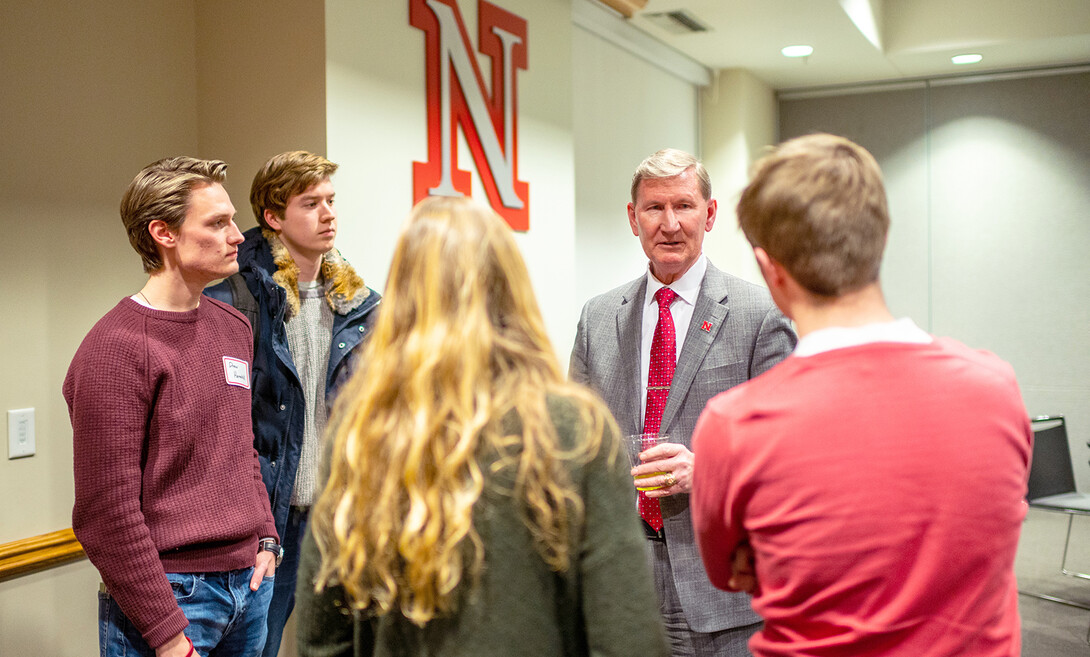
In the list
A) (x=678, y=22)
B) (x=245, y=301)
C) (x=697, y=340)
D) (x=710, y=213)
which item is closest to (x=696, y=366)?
(x=697, y=340)

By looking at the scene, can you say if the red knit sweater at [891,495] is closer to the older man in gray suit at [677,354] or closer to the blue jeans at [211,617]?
the older man in gray suit at [677,354]

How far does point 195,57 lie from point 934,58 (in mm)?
4918

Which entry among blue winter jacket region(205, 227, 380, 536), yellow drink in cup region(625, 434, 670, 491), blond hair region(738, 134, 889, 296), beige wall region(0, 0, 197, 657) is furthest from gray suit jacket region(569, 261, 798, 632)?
beige wall region(0, 0, 197, 657)

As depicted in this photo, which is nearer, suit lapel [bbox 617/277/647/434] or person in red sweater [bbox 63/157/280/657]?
person in red sweater [bbox 63/157/280/657]

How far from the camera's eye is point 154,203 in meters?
1.83

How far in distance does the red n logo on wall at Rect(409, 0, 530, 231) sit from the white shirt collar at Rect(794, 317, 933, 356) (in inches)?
87.9

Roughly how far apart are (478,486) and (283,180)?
1633 mm

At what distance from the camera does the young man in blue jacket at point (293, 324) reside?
2.24 meters

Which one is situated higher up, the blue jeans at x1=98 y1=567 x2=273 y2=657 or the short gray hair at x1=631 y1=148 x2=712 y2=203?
the short gray hair at x1=631 y1=148 x2=712 y2=203

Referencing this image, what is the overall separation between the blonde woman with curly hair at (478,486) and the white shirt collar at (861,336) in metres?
0.25

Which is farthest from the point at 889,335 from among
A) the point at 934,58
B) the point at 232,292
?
the point at 934,58

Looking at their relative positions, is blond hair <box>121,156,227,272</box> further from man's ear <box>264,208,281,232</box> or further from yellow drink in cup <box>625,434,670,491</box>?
yellow drink in cup <box>625,434,670,491</box>

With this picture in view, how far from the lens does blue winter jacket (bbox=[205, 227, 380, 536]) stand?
2219mm

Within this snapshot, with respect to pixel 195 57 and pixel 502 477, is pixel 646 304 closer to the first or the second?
pixel 502 477
